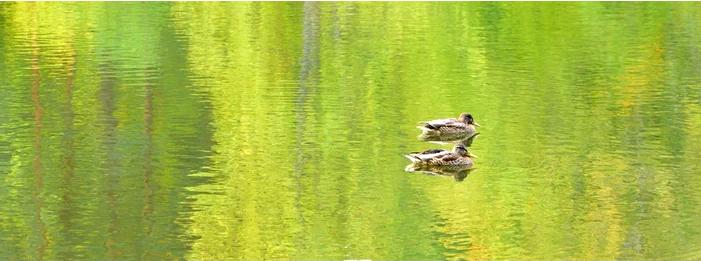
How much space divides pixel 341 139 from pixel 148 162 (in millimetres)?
3433

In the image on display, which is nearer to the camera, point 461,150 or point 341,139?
point 461,150

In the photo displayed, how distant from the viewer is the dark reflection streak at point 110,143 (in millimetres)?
20219

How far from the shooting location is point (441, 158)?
79.8 feet

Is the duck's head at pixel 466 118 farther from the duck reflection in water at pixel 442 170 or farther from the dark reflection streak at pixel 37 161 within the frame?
the dark reflection streak at pixel 37 161

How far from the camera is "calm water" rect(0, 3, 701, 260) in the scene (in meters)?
20.0

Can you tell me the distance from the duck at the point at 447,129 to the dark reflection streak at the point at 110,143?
211 inches

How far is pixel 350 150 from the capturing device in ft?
83.6

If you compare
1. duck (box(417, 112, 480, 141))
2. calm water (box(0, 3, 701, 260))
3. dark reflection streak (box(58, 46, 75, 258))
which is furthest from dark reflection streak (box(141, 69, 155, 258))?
duck (box(417, 112, 480, 141))

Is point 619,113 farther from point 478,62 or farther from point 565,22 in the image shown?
point 565,22

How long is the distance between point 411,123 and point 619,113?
159 inches

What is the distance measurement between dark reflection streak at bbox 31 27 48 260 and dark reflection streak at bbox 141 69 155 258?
4.27ft

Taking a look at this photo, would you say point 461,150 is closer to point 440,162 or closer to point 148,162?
point 440,162

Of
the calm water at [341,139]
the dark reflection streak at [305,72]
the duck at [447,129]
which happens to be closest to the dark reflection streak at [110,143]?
the calm water at [341,139]

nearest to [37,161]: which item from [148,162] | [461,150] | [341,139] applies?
[148,162]
